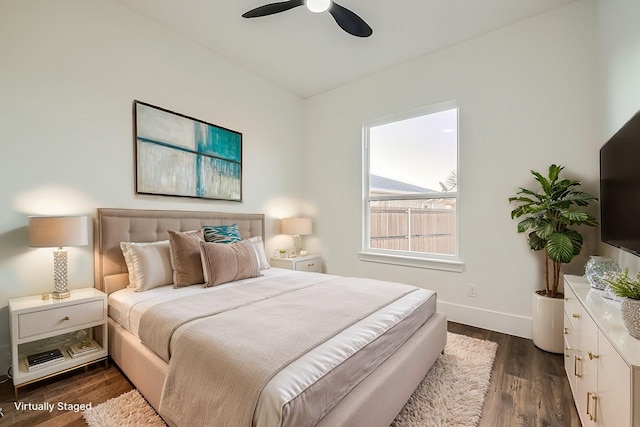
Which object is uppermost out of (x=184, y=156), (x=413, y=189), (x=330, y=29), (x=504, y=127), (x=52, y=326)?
(x=330, y=29)

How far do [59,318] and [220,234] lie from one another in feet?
4.28

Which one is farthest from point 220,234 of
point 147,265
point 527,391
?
point 527,391

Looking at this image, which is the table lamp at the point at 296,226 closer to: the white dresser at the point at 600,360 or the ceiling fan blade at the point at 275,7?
the ceiling fan blade at the point at 275,7

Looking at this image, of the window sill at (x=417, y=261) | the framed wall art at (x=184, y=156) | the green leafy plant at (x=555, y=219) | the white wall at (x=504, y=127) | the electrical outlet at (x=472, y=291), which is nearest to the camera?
the green leafy plant at (x=555, y=219)

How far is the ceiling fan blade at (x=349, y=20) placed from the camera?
2100mm

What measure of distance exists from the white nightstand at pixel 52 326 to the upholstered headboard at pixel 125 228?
0.75ft

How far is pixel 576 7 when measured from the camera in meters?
2.48

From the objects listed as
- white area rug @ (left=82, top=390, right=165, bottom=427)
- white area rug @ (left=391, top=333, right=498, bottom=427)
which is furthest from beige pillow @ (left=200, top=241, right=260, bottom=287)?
white area rug @ (left=391, top=333, right=498, bottom=427)

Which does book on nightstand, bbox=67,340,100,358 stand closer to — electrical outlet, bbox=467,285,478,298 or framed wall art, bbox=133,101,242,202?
framed wall art, bbox=133,101,242,202

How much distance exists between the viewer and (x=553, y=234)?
2.27 m

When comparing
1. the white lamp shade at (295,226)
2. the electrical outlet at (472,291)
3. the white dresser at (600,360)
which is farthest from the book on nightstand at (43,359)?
the electrical outlet at (472,291)

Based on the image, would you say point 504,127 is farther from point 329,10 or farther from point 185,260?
point 185,260

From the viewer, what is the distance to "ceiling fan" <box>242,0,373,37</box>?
205cm

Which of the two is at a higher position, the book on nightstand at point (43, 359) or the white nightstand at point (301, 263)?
the white nightstand at point (301, 263)
